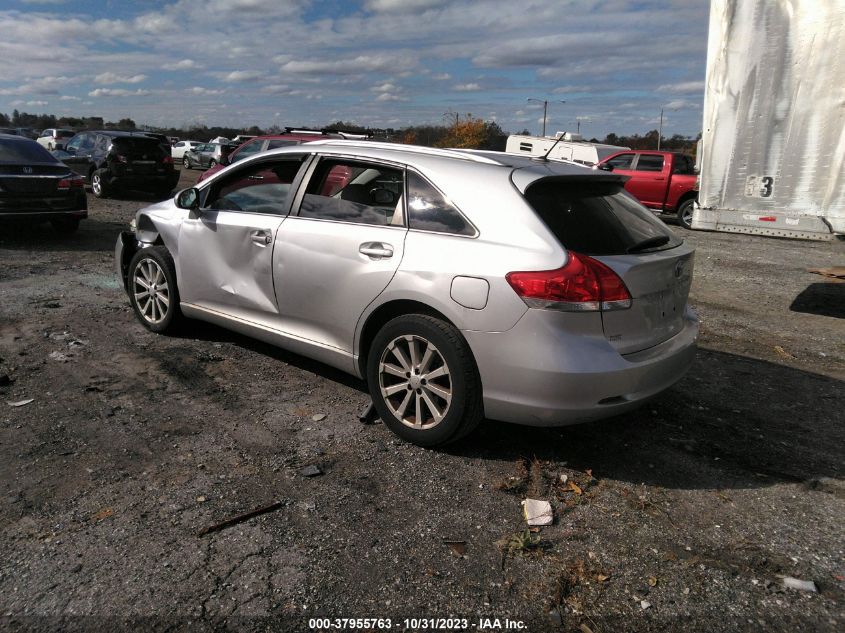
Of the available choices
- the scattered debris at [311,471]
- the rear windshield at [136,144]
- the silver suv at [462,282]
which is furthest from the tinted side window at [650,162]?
the scattered debris at [311,471]

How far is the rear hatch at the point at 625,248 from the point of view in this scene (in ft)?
11.1

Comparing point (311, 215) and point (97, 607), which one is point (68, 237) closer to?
point (311, 215)

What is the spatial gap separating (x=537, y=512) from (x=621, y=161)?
16.4 m

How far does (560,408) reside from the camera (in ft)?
10.9

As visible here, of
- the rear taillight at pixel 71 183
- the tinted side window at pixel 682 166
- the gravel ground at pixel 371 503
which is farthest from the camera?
the tinted side window at pixel 682 166

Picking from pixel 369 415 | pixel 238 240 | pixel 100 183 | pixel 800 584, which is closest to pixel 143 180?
pixel 100 183

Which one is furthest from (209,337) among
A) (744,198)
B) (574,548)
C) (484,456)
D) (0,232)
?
(0,232)

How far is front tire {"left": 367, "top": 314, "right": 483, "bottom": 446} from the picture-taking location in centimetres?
349

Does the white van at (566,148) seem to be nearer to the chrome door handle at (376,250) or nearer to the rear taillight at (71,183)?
the rear taillight at (71,183)

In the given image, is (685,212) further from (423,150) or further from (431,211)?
(431,211)

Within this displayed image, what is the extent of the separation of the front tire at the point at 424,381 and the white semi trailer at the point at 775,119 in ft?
18.2

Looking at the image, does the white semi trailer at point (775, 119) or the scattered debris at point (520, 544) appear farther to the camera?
the white semi trailer at point (775, 119)

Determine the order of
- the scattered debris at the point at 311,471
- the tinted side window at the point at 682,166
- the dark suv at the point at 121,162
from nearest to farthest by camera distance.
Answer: the scattered debris at the point at 311,471
the dark suv at the point at 121,162
the tinted side window at the point at 682,166

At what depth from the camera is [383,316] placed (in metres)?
3.90
